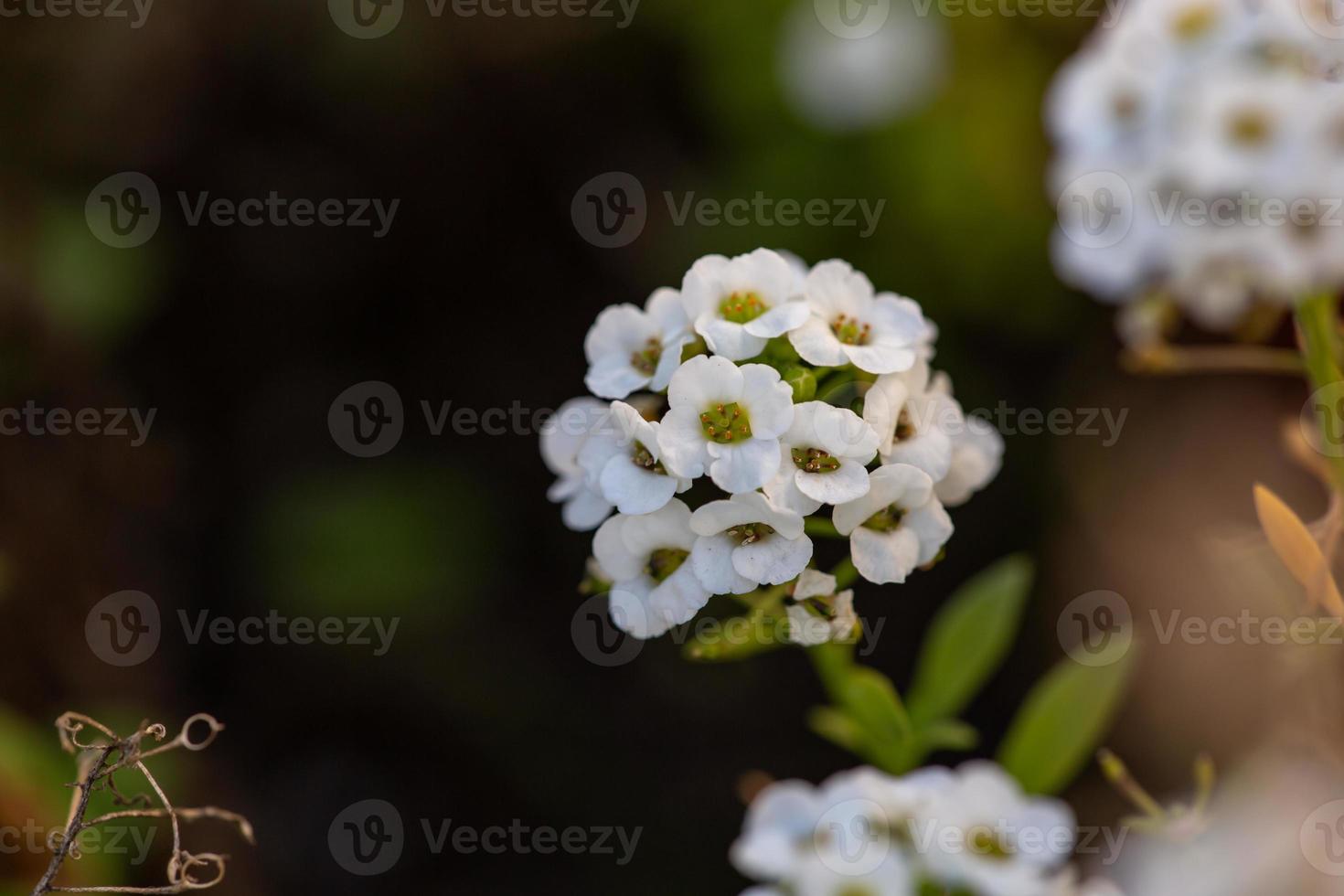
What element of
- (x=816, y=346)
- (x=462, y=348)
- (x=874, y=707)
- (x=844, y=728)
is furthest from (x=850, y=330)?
(x=462, y=348)

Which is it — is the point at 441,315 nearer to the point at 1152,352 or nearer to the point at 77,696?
the point at 77,696

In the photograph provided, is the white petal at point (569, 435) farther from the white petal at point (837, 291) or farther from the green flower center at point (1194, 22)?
the green flower center at point (1194, 22)

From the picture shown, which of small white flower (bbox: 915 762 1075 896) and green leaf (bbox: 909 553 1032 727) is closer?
small white flower (bbox: 915 762 1075 896)

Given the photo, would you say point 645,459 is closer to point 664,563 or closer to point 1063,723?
point 664,563

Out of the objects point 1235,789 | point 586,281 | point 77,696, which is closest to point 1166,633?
point 1235,789

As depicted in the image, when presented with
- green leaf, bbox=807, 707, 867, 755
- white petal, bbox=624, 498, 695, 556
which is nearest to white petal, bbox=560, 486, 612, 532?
white petal, bbox=624, 498, 695, 556

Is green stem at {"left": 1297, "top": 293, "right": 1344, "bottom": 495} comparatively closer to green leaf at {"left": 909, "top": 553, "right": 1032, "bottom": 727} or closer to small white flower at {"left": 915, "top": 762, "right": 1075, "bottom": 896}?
green leaf at {"left": 909, "top": 553, "right": 1032, "bottom": 727}

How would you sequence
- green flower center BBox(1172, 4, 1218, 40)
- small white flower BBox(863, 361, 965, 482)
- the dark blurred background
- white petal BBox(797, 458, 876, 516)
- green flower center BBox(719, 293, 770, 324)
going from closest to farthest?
1. white petal BBox(797, 458, 876, 516)
2. small white flower BBox(863, 361, 965, 482)
3. green flower center BBox(719, 293, 770, 324)
4. green flower center BBox(1172, 4, 1218, 40)
5. the dark blurred background
